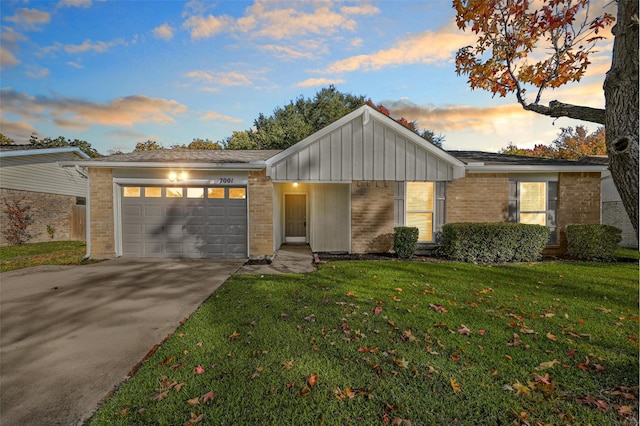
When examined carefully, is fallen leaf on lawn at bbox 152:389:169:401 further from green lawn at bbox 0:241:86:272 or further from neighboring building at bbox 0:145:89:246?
neighboring building at bbox 0:145:89:246

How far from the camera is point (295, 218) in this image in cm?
1376

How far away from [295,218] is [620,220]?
51.7 feet

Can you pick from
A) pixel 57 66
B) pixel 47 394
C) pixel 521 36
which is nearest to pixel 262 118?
pixel 57 66

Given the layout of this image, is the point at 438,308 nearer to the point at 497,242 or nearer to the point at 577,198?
the point at 497,242

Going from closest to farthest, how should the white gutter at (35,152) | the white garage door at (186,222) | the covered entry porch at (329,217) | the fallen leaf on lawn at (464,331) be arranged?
the fallen leaf on lawn at (464,331) → the white garage door at (186,222) → the covered entry porch at (329,217) → the white gutter at (35,152)

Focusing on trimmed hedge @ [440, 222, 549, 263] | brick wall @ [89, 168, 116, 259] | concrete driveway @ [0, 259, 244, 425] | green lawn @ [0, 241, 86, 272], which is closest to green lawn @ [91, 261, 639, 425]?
concrete driveway @ [0, 259, 244, 425]

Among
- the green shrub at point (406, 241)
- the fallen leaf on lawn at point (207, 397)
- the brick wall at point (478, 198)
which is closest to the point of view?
the fallen leaf on lawn at point (207, 397)

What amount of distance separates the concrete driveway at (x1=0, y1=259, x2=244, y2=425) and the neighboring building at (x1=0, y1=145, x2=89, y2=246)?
26.2 feet

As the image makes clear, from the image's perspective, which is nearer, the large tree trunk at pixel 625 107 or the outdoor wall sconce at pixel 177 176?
the large tree trunk at pixel 625 107

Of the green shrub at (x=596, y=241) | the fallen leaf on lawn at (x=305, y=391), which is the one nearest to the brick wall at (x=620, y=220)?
the green shrub at (x=596, y=241)

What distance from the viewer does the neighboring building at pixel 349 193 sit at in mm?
9445

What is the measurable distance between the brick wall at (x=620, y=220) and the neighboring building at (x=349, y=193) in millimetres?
5209

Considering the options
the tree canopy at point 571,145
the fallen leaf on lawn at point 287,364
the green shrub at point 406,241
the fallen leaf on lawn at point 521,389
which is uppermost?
the tree canopy at point 571,145

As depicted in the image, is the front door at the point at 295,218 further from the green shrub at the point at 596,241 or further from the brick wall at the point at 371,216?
the green shrub at the point at 596,241
